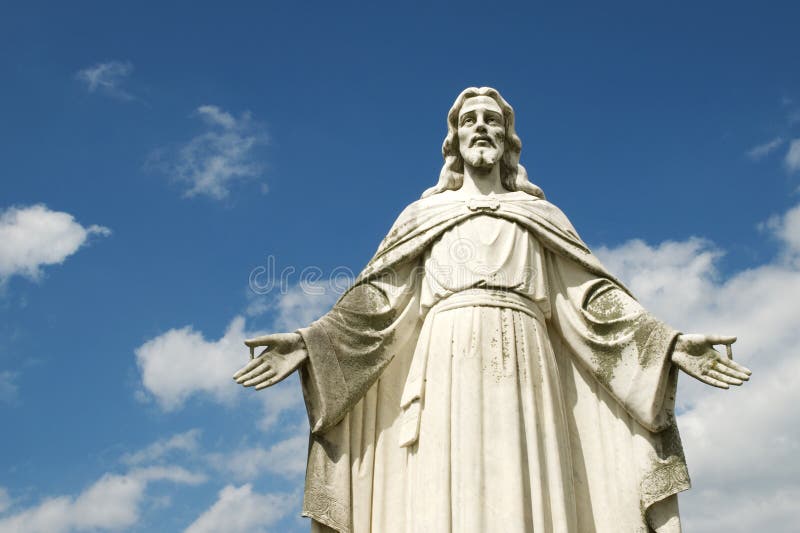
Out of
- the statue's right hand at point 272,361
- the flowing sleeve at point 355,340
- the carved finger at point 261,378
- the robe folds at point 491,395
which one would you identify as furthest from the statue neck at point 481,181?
the carved finger at point 261,378

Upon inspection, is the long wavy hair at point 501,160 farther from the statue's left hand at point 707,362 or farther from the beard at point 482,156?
the statue's left hand at point 707,362

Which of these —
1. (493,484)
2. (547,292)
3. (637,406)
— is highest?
(547,292)

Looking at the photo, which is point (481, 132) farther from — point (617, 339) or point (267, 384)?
point (267, 384)

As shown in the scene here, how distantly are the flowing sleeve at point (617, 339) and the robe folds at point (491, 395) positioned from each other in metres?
0.02

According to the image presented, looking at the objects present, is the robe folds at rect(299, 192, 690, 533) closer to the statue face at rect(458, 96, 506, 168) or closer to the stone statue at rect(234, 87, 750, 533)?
the stone statue at rect(234, 87, 750, 533)

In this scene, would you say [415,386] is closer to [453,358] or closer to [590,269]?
[453,358]

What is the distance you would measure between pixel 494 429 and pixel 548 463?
0.68 meters

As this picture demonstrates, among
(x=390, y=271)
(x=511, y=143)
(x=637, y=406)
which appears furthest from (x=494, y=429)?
(x=511, y=143)

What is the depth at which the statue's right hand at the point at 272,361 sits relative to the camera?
35.4 feet

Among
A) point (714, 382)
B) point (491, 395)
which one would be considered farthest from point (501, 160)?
point (714, 382)

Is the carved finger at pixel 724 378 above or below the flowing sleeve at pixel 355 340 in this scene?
below

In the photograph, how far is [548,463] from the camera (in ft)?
34.4

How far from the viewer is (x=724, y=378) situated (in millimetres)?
10617

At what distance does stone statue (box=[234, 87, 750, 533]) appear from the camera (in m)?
10.4
